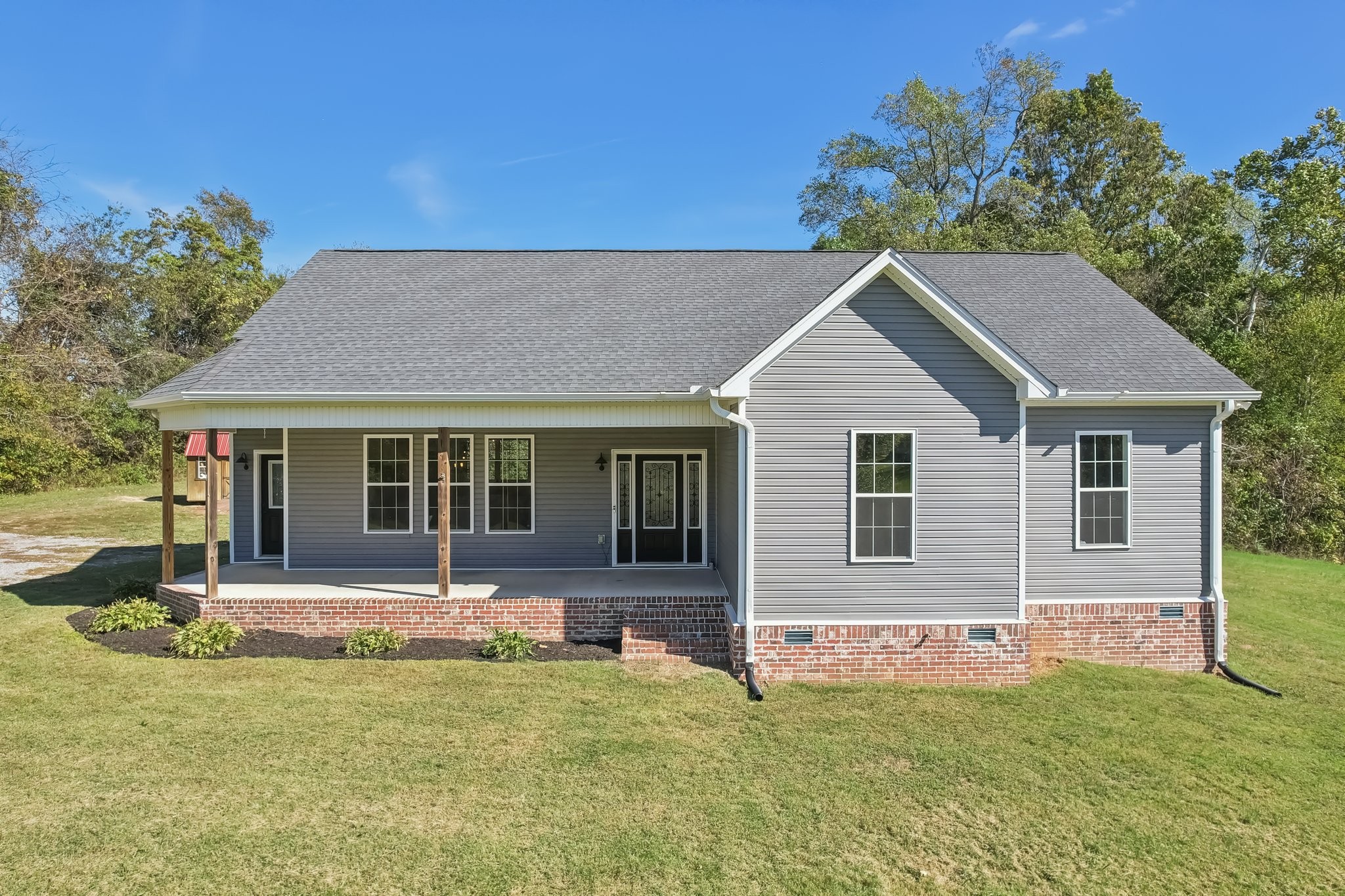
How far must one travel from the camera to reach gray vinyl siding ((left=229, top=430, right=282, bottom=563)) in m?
12.5

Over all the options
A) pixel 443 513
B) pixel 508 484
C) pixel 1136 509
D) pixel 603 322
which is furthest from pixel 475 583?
pixel 1136 509

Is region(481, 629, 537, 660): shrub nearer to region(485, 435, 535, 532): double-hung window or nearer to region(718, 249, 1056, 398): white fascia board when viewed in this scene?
region(485, 435, 535, 532): double-hung window

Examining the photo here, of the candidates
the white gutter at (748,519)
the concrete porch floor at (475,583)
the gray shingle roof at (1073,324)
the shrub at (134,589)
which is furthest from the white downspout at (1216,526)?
the shrub at (134,589)

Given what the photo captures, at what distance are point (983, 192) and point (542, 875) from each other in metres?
35.5

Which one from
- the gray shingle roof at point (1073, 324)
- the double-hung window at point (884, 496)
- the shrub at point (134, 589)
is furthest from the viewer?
the shrub at point (134, 589)

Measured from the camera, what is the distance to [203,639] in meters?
8.98

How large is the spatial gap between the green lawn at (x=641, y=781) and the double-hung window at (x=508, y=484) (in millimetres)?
3295

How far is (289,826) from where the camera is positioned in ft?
16.6

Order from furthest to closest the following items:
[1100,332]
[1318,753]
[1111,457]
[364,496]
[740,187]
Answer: [740,187] < [364,496] < [1100,332] < [1111,457] < [1318,753]

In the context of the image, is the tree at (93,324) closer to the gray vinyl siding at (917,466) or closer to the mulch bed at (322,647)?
the mulch bed at (322,647)

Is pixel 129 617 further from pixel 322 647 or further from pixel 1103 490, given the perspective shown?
pixel 1103 490

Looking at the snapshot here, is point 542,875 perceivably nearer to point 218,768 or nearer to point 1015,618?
point 218,768

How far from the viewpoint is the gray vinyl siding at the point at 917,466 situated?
27.5 ft

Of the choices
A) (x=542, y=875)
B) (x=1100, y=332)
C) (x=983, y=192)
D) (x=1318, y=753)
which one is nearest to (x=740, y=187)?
(x=983, y=192)
